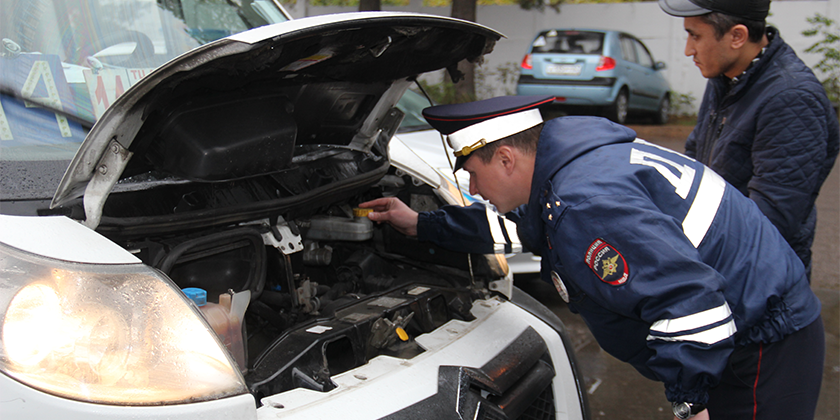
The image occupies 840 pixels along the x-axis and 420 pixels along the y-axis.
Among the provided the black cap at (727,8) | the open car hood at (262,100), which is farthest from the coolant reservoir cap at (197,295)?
the black cap at (727,8)

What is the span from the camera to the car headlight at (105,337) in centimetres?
118

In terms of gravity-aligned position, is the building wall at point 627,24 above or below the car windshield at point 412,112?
below

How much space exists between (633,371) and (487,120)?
7.04ft

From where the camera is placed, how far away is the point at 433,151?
15.3 ft

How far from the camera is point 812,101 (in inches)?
88.8

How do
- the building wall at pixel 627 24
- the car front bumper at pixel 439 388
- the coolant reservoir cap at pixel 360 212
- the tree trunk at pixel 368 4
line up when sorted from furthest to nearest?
the building wall at pixel 627 24 → the tree trunk at pixel 368 4 → the coolant reservoir cap at pixel 360 212 → the car front bumper at pixel 439 388

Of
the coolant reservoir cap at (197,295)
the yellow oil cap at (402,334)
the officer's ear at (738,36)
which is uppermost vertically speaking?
the officer's ear at (738,36)

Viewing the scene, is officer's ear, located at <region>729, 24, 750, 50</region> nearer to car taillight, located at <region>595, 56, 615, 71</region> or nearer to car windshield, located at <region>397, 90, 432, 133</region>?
car windshield, located at <region>397, 90, 432, 133</region>

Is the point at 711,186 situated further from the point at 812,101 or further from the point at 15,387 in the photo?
the point at 15,387

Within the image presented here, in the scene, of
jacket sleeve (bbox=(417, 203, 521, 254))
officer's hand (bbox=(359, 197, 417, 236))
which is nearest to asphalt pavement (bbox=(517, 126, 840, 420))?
jacket sleeve (bbox=(417, 203, 521, 254))

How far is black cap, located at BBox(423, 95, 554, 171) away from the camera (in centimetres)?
187

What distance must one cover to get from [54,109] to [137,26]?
0.62 meters

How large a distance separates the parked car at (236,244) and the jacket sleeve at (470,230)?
9cm

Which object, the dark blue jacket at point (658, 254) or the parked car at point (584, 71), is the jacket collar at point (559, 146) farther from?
the parked car at point (584, 71)
